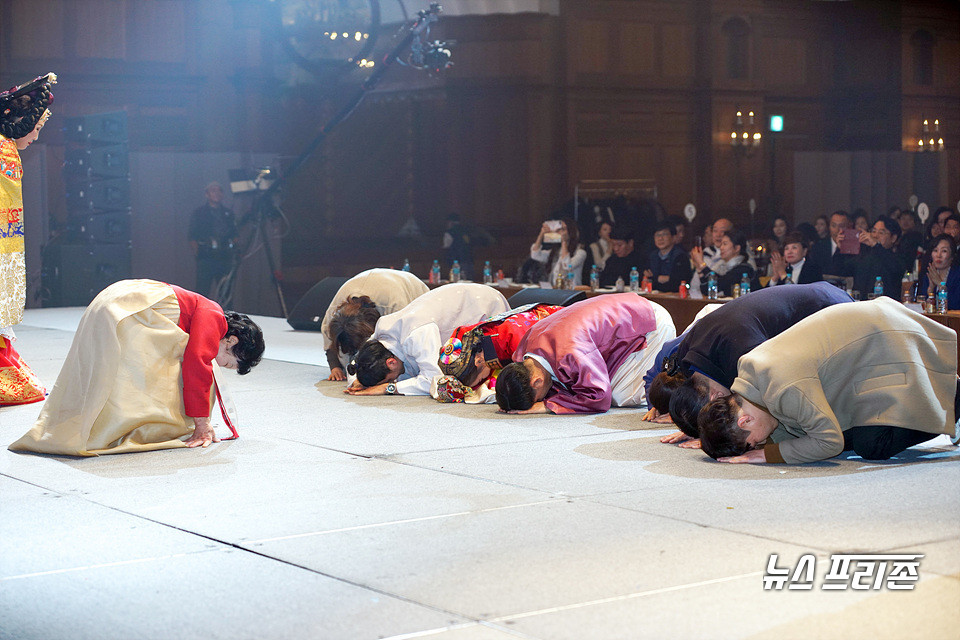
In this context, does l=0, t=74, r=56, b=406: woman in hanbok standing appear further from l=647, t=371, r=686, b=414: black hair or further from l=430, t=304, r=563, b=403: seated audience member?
l=647, t=371, r=686, b=414: black hair

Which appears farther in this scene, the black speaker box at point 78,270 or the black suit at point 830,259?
the black speaker box at point 78,270

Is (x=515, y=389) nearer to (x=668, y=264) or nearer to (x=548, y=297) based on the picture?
(x=548, y=297)

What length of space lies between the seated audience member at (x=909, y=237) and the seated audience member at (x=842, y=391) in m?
4.44

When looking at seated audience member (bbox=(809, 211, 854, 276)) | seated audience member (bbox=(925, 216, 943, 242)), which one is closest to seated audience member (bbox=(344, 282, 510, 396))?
seated audience member (bbox=(809, 211, 854, 276))

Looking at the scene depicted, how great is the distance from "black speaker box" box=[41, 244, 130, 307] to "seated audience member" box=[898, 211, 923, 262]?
6481 millimetres

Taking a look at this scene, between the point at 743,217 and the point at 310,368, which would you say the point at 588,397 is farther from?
the point at 743,217

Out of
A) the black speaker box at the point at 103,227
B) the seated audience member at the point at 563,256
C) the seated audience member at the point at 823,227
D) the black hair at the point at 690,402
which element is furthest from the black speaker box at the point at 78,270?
the black hair at the point at 690,402

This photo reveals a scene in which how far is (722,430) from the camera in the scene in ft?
12.6

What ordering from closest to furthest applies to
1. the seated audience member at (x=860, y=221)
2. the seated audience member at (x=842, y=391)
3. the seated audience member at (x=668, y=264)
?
1. the seated audience member at (x=842, y=391)
2. the seated audience member at (x=668, y=264)
3. the seated audience member at (x=860, y=221)

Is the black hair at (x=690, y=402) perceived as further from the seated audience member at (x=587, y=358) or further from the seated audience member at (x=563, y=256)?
the seated audience member at (x=563, y=256)

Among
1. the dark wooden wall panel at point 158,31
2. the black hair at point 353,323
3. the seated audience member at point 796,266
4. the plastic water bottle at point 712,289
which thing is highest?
the dark wooden wall panel at point 158,31

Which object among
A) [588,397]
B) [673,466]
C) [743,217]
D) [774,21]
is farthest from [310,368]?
[774,21]

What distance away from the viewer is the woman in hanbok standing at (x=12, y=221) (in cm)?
552

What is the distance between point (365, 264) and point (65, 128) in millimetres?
2928
